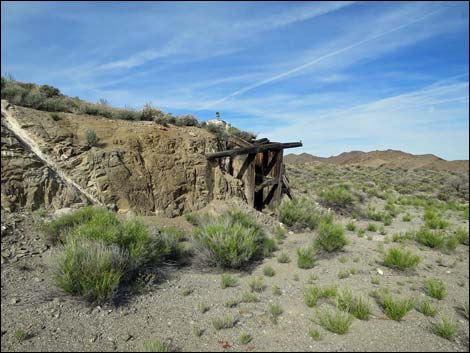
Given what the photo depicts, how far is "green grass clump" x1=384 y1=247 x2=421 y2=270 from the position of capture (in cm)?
679

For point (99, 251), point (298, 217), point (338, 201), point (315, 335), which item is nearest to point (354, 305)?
point (315, 335)

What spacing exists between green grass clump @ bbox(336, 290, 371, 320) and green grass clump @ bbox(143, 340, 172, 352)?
2619 millimetres

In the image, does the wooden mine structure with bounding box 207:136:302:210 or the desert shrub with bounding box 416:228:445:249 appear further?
the wooden mine structure with bounding box 207:136:302:210

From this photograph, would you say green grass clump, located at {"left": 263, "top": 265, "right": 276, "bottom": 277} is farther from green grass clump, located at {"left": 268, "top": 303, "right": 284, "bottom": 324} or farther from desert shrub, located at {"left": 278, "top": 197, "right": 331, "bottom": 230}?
desert shrub, located at {"left": 278, "top": 197, "right": 331, "bottom": 230}

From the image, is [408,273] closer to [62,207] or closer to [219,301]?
[219,301]

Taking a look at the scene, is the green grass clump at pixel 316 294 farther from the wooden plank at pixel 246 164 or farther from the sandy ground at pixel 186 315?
the wooden plank at pixel 246 164

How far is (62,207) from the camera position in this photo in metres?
A: 6.70

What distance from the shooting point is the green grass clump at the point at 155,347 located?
3.51 meters

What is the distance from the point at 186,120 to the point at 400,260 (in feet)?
27.5

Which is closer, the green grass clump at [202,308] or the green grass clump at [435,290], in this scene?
the green grass clump at [202,308]

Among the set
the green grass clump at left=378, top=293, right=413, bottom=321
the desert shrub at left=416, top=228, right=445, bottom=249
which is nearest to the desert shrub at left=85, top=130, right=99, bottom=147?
the green grass clump at left=378, top=293, right=413, bottom=321

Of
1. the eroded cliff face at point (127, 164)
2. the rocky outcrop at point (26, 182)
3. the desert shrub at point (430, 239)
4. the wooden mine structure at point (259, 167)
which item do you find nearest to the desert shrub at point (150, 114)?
the eroded cliff face at point (127, 164)

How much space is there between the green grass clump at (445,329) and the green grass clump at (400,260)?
97.1 inches

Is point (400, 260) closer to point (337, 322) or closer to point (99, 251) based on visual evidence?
point (337, 322)
